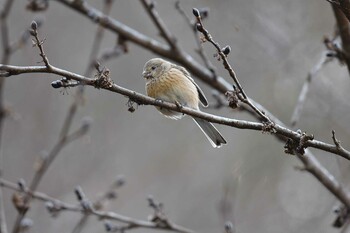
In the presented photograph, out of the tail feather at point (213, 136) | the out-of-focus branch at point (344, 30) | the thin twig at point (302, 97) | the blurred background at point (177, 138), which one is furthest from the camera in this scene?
the blurred background at point (177, 138)

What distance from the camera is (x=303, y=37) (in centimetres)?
884

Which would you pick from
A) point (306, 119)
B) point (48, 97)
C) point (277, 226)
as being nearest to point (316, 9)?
point (306, 119)

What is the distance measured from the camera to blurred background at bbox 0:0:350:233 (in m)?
8.79

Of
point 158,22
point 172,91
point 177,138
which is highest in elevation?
point 177,138

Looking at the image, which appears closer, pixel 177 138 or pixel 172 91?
pixel 172 91

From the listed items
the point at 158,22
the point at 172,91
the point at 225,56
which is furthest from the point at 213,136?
the point at 225,56

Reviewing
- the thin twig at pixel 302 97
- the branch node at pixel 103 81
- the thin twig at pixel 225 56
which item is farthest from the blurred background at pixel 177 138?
the branch node at pixel 103 81

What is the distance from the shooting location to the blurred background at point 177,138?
28.8 ft

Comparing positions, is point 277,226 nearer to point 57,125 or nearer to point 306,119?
point 306,119

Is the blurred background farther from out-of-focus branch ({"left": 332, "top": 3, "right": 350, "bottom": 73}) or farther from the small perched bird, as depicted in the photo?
out-of-focus branch ({"left": 332, "top": 3, "right": 350, "bottom": 73})

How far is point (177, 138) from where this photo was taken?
1131cm

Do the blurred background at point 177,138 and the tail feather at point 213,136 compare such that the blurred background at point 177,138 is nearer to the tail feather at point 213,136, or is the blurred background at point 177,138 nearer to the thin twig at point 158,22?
the thin twig at point 158,22

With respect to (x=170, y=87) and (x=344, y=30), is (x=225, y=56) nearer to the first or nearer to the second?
(x=344, y=30)

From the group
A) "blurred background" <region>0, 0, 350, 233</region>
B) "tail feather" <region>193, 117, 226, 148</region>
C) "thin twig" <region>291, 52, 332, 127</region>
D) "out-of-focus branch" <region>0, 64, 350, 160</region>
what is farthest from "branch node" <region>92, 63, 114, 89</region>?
"blurred background" <region>0, 0, 350, 233</region>
